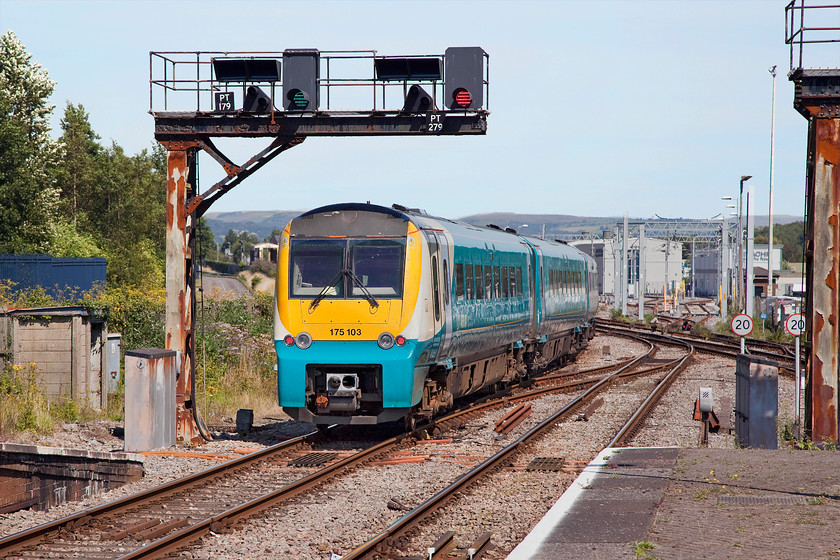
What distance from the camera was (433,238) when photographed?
1432cm

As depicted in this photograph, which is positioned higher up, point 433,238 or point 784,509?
Answer: point 433,238

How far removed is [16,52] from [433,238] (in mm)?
38209

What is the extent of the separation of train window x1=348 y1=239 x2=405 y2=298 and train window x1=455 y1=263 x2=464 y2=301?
2113 mm

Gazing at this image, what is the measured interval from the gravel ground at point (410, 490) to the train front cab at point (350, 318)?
1084 mm

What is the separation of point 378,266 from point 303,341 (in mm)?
1479

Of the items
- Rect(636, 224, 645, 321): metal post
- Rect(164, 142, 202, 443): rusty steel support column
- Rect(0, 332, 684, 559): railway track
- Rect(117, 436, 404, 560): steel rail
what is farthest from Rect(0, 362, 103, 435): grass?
Rect(636, 224, 645, 321): metal post

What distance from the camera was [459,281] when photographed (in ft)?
51.3

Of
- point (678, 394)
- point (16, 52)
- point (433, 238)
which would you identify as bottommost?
point (678, 394)

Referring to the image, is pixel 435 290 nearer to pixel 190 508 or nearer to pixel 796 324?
pixel 190 508

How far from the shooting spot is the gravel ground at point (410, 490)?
841 cm

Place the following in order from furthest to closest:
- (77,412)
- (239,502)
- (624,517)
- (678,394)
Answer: (678,394) → (77,412) → (239,502) → (624,517)

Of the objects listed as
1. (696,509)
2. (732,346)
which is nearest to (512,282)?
(696,509)

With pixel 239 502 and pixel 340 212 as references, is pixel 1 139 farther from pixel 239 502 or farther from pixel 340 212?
pixel 239 502

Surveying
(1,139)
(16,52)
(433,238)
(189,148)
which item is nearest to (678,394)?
(433,238)
